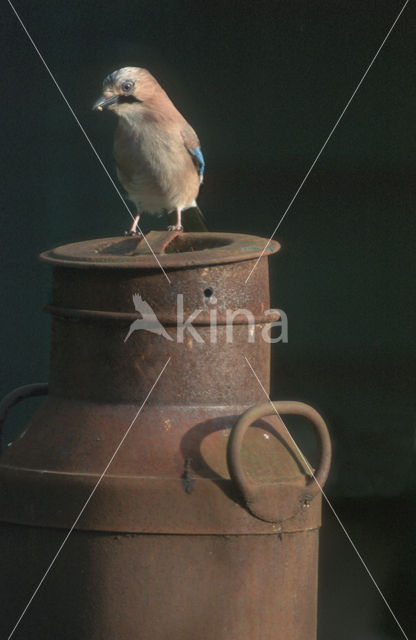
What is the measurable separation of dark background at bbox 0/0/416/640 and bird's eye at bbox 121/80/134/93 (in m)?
0.94

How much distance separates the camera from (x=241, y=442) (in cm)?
→ 296

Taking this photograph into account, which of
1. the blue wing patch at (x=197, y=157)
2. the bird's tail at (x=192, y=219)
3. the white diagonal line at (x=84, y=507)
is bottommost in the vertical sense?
the white diagonal line at (x=84, y=507)

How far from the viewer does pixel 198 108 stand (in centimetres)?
473

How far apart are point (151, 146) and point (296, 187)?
90cm

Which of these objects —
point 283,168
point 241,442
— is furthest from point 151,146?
point 241,442

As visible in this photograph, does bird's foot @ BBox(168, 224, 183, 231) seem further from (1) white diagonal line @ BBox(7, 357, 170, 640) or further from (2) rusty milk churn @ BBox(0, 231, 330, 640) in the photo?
(1) white diagonal line @ BBox(7, 357, 170, 640)

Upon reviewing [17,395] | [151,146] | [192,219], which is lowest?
[17,395]

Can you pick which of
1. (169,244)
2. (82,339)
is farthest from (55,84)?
(82,339)

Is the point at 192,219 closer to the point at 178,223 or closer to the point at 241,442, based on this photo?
the point at 178,223

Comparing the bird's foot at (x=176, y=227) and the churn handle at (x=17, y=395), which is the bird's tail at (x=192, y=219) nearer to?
the bird's foot at (x=176, y=227)

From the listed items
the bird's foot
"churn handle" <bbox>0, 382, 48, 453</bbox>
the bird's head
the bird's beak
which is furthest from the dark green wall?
"churn handle" <bbox>0, 382, 48, 453</bbox>

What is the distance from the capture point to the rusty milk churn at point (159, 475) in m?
2.95

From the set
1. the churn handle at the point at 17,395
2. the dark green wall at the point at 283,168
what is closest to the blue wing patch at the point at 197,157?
Result: the dark green wall at the point at 283,168

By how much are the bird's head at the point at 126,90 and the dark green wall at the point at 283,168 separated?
0.87m
